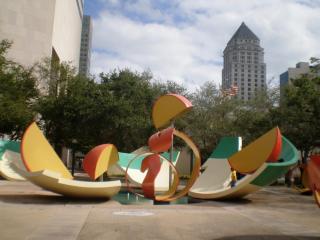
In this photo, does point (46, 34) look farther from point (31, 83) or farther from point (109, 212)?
Result: point (109, 212)

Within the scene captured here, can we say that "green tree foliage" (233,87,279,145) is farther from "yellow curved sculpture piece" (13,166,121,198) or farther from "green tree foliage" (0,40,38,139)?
"yellow curved sculpture piece" (13,166,121,198)

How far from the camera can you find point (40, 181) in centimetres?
1402

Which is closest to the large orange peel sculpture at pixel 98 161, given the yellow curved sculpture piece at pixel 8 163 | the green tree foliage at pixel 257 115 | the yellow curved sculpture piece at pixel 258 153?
the yellow curved sculpture piece at pixel 258 153

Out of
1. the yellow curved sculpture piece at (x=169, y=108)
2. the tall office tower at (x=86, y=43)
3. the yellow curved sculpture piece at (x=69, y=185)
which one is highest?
the tall office tower at (x=86, y=43)

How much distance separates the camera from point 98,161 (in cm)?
1489

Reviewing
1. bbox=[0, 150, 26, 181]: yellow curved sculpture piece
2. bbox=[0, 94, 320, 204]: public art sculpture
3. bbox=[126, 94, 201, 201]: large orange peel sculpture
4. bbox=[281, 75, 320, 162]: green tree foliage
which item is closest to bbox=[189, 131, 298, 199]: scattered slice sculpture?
bbox=[0, 94, 320, 204]: public art sculpture

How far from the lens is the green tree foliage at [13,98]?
27391mm

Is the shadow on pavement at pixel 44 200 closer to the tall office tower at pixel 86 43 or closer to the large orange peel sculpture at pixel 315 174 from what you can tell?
the large orange peel sculpture at pixel 315 174

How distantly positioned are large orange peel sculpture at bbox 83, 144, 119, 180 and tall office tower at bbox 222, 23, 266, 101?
4493 centimetres

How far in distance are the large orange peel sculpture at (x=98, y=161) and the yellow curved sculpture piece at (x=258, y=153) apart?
16.4 feet

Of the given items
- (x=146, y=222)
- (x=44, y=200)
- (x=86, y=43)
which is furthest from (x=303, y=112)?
(x=86, y=43)

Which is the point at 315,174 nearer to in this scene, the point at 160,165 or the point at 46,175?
the point at 160,165

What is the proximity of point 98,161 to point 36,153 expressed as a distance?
219 cm

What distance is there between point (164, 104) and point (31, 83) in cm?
1984
